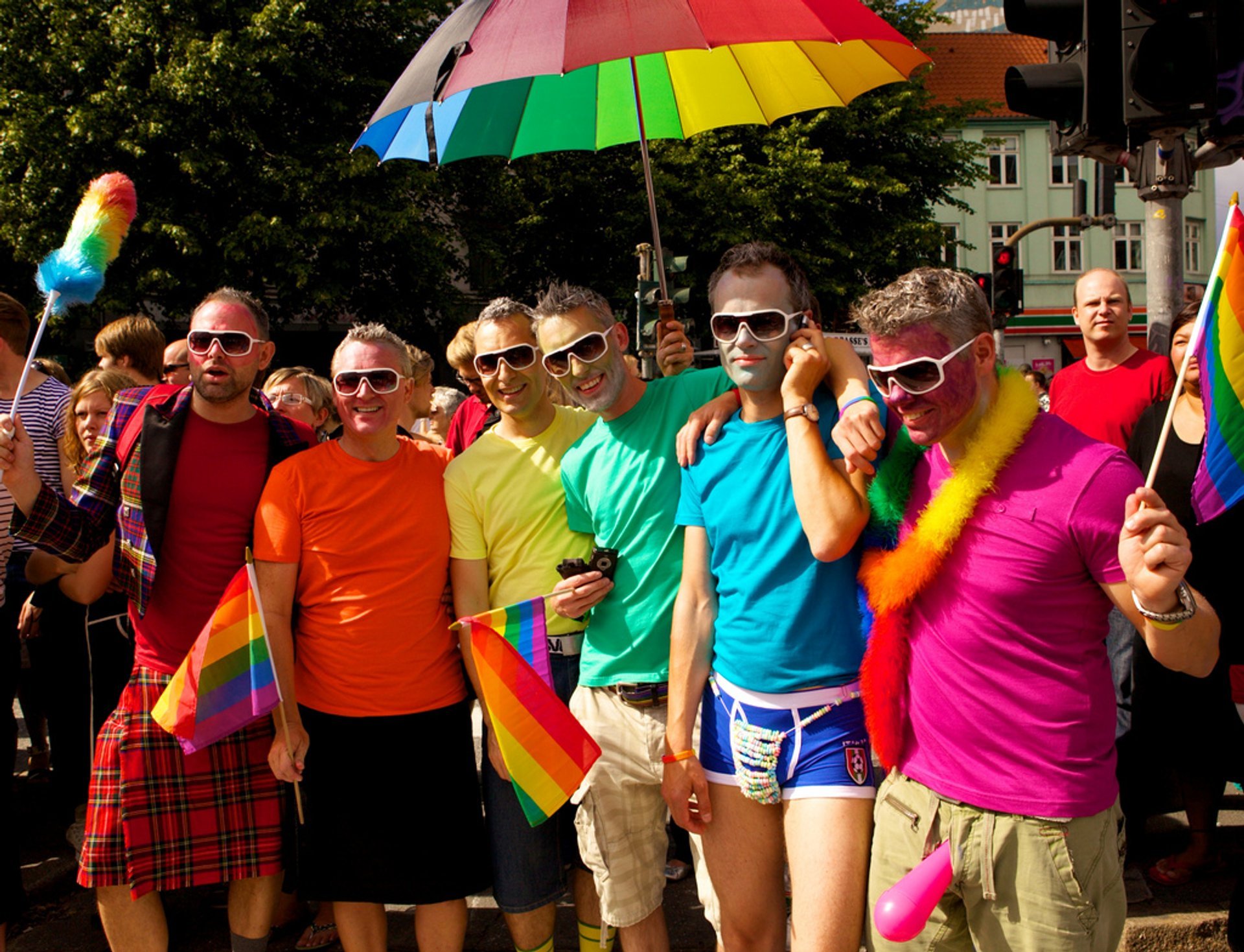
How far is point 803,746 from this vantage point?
276 cm

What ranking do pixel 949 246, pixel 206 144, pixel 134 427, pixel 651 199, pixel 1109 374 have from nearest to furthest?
pixel 134 427 < pixel 651 199 < pixel 1109 374 < pixel 206 144 < pixel 949 246

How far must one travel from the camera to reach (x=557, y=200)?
22.1m

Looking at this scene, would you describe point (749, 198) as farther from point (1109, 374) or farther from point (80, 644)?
point (80, 644)

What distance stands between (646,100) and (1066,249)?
127 feet

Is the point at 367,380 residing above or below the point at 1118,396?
above

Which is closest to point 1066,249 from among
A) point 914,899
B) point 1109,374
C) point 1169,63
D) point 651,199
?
point 1109,374

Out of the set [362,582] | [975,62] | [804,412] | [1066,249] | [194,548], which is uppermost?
[975,62]

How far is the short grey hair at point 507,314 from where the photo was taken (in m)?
3.67

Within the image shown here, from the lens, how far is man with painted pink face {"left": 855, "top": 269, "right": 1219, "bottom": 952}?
7.46 ft

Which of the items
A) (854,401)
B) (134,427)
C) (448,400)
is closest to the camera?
(854,401)

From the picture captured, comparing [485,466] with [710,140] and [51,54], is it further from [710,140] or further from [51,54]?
[710,140]

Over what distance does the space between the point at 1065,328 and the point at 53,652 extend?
37.4 metres

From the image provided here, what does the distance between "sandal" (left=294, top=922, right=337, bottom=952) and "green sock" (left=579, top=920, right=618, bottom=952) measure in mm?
1065

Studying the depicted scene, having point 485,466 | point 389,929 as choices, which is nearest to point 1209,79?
point 485,466
